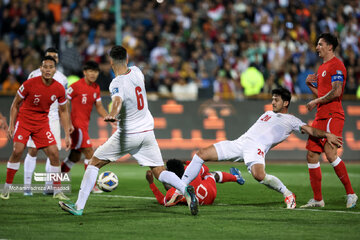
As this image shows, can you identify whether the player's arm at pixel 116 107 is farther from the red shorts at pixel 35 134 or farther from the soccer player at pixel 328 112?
the soccer player at pixel 328 112

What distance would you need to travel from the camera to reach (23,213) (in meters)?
8.81

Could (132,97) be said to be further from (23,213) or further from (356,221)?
(356,221)

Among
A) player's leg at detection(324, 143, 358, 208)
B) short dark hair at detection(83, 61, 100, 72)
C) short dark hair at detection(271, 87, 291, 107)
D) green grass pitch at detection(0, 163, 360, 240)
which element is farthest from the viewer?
short dark hair at detection(83, 61, 100, 72)

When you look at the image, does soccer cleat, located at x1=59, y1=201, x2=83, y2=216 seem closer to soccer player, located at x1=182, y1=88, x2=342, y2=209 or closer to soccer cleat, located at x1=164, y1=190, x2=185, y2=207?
soccer cleat, located at x1=164, y1=190, x2=185, y2=207

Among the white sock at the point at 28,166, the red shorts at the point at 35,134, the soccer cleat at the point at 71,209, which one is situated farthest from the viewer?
the white sock at the point at 28,166

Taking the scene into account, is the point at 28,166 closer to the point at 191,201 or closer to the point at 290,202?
the point at 191,201

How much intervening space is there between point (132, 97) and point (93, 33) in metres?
14.5

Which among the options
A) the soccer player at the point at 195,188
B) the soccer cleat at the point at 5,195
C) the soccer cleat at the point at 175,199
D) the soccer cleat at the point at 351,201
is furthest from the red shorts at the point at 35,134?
the soccer cleat at the point at 351,201

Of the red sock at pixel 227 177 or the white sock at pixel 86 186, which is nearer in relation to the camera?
the white sock at pixel 86 186

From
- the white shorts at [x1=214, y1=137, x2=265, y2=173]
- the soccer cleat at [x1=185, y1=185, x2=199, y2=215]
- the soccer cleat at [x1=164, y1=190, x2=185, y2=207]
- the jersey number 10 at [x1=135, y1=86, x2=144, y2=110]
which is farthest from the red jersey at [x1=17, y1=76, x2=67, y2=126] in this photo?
the soccer cleat at [x1=185, y1=185, x2=199, y2=215]

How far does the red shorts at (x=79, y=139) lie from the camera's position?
38.4ft

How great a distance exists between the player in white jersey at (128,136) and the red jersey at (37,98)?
79.5 inches

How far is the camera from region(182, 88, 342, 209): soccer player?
929 centimetres

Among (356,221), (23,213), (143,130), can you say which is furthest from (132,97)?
(356,221)
